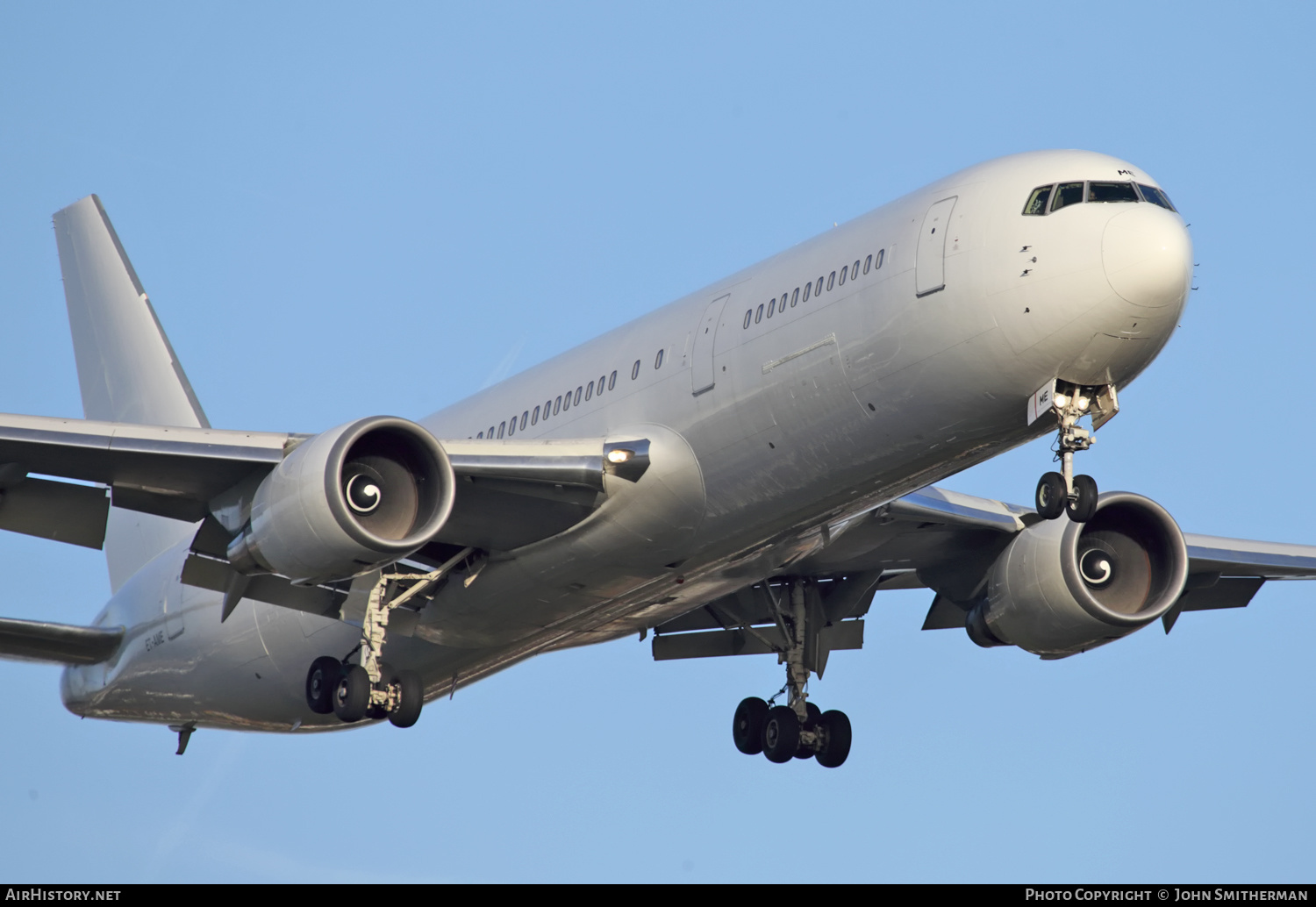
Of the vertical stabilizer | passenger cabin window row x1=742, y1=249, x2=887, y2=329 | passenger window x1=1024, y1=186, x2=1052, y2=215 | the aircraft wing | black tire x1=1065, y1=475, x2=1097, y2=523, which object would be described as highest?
the vertical stabilizer

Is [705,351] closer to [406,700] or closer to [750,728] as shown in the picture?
[406,700]

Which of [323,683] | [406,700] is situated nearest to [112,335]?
[323,683]

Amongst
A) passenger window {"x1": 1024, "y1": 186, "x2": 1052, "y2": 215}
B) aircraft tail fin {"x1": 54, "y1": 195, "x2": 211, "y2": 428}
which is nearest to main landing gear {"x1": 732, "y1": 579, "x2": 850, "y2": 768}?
passenger window {"x1": 1024, "y1": 186, "x2": 1052, "y2": 215}

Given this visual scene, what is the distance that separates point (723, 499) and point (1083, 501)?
16.1 feet

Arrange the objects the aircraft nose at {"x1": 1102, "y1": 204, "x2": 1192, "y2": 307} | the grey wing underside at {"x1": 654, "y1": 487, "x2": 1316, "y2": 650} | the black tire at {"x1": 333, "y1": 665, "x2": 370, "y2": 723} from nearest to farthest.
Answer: the aircraft nose at {"x1": 1102, "y1": 204, "x2": 1192, "y2": 307} → the black tire at {"x1": 333, "y1": 665, "x2": 370, "y2": 723} → the grey wing underside at {"x1": 654, "y1": 487, "x2": 1316, "y2": 650}

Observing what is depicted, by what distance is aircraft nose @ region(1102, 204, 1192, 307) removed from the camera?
22953 millimetres

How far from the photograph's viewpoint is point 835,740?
33.5 meters

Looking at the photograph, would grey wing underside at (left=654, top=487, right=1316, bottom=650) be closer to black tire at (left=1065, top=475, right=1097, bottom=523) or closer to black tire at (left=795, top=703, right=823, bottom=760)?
black tire at (left=795, top=703, right=823, bottom=760)

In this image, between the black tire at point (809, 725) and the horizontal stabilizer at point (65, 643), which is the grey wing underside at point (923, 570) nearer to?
the black tire at point (809, 725)

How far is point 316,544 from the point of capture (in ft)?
81.6

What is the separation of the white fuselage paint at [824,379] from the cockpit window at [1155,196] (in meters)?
0.30

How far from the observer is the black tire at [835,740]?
33.4 meters

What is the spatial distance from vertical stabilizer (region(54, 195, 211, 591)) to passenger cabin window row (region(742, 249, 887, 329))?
14.8 m

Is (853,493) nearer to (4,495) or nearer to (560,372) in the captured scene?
(560,372)
